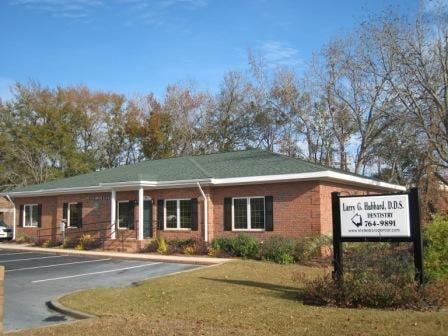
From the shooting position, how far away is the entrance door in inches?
953

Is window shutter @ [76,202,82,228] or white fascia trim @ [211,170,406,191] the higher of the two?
white fascia trim @ [211,170,406,191]

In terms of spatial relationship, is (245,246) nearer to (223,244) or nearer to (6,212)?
(223,244)

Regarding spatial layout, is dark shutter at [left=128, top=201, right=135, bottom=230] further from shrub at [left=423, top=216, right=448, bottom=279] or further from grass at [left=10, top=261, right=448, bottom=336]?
shrub at [left=423, top=216, right=448, bottom=279]

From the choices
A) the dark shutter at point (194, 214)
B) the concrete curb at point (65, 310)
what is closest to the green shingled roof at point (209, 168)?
the dark shutter at point (194, 214)

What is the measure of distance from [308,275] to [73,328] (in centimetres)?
804

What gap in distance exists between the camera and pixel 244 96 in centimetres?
4716

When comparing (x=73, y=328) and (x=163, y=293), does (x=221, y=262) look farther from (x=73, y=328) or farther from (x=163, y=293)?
(x=73, y=328)

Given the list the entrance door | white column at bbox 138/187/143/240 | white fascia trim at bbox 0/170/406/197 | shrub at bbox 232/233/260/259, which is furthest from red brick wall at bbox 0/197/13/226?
shrub at bbox 232/233/260/259

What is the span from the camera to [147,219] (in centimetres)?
2433

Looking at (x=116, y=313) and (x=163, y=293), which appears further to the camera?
(x=163, y=293)

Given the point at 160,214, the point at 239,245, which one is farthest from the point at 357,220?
the point at 160,214

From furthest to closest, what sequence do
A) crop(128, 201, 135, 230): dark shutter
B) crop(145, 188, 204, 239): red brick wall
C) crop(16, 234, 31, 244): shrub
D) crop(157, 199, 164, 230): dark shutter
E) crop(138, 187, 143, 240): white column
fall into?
crop(16, 234, 31, 244): shrub, crop(128, 201, 135, 230): dark shutter, crop(157, 199, 164, 230): dark shutter, crop(138, 187, 143, 240): white column, crop(145, 188, 204, 239): red brick wall

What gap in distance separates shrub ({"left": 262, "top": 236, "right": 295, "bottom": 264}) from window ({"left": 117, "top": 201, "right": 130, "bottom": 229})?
878 cm

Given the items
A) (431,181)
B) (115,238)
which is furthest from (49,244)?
(431,181)
